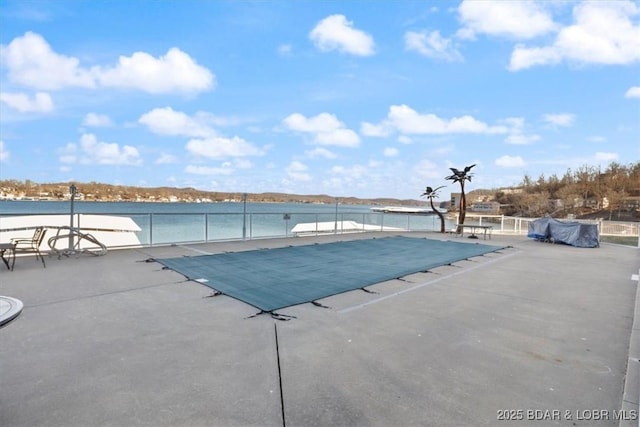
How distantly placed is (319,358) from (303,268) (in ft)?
11.7

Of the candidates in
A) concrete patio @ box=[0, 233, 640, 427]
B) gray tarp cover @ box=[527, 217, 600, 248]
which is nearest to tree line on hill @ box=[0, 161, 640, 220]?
gray tarp cover @ box=[527, 217, 600, 248]

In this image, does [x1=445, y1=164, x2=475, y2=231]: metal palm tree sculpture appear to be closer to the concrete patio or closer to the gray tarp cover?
the gray tarp cover

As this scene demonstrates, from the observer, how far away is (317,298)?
14.0 ft

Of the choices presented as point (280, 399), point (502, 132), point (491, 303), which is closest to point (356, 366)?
point (280, 399)

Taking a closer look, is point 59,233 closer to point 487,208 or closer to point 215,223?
point 215,223

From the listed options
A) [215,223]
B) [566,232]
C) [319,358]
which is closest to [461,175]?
[566,232]

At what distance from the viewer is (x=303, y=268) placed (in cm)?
617

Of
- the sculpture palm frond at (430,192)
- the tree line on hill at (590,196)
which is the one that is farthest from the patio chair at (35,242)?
the tree line on hill at (590,196)

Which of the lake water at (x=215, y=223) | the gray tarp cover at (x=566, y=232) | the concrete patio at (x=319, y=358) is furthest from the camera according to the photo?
the gray tarp cover at (x=566, y=232)

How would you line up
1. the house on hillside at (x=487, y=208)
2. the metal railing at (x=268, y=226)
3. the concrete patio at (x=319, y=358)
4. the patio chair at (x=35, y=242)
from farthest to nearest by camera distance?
the house on hillside at (x=487, y=208)
the metal railing at (x=268, y=226)
the patio chair at (x=35, y=242)
the concrete patio at (x=319, y=358)

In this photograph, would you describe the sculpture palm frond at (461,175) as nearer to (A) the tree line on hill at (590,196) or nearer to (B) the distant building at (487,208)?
(A) the tree line on hill at (590,196)

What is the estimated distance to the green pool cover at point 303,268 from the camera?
4523 millimetres

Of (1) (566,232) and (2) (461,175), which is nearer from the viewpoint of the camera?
(1) (566,232)

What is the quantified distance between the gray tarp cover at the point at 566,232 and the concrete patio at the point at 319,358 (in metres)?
7.65
